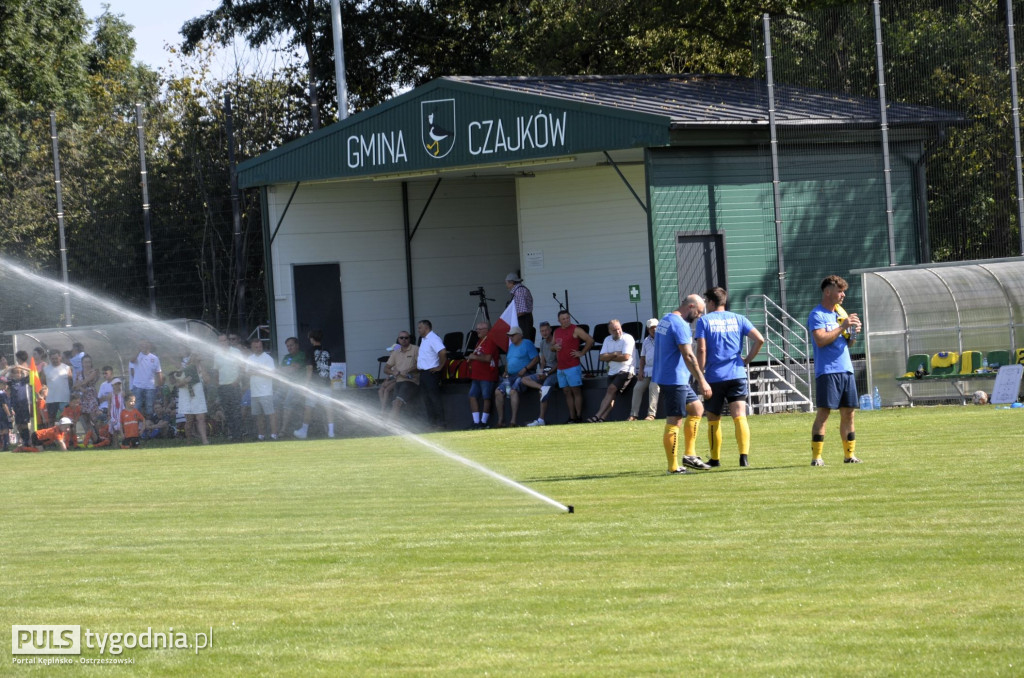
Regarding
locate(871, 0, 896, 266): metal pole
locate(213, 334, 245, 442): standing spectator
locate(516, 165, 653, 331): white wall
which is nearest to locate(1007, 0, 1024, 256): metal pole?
locate(871, 0, 896, 266): metal pole

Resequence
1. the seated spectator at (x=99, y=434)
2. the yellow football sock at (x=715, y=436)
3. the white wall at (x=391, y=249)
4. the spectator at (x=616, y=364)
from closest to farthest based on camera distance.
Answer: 1. the yellow football sock at (x=715, y=436)
2. the spectator at (x=616, y=364)
3. the seated spectator at (x=99, y=434)
4. the white wall at (x=391, y=249)

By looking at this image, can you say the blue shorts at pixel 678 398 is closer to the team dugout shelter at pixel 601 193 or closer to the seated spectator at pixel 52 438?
the team dugout shelter at pixel 601 193

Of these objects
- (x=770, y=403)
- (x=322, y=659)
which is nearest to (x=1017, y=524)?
(x=322, y=659)

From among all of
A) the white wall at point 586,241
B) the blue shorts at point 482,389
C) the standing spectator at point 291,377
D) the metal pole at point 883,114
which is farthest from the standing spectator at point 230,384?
the metal pole at point 883,114

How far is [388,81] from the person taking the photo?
162 ft

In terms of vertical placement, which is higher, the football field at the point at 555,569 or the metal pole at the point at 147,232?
the metal pole at the point at 147,232

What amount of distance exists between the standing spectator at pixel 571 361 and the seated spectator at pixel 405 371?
3014 millimetres

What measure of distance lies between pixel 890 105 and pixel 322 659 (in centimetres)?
2288

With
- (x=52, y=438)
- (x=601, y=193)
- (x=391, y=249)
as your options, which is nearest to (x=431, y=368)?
(x=601, y=193)

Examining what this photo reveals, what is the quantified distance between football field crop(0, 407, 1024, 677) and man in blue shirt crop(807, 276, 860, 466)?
1.21 feet

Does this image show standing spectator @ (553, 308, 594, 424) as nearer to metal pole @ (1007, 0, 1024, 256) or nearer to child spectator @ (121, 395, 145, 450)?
metal pole @ (1007, 0, 1024, 256)

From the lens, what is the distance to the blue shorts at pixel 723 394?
600 inches

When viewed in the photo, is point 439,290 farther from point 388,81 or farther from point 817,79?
point 388,81

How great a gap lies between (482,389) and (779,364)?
17.9 ft
